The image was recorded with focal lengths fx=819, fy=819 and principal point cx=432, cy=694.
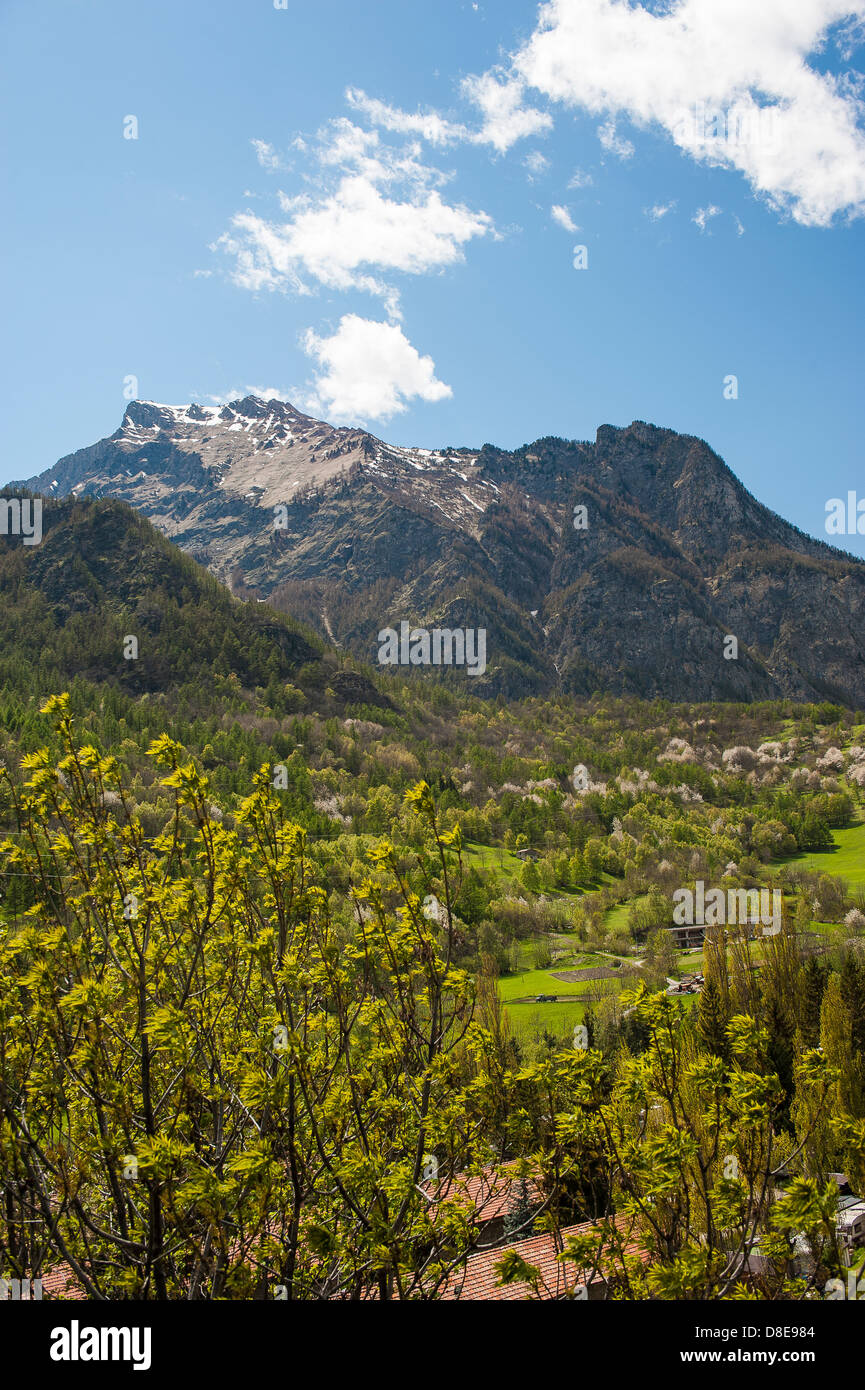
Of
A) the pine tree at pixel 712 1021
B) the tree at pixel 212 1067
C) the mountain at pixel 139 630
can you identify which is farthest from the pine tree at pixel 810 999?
the mountain at pixel 139 630

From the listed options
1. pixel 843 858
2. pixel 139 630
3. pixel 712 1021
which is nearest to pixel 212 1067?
pixel 712 1021

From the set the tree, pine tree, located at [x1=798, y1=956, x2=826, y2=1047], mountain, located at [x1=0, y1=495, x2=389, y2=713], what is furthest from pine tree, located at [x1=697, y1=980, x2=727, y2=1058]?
mountain, located at [x1=0, y1=495, x2=389, y2=713]

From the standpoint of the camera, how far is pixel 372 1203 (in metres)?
6.89

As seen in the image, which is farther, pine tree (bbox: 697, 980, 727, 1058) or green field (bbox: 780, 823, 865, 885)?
green field (bbox: 780, 823, 865, 885)

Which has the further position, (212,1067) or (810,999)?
(810,999)

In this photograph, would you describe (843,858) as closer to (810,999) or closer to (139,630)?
(810,999)

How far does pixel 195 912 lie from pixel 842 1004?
4507 cm

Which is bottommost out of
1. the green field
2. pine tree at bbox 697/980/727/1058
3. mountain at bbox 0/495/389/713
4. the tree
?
the green field

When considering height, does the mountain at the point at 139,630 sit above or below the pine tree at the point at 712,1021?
above

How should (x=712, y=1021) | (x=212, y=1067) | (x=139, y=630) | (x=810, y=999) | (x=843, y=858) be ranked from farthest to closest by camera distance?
(x=139, y=630) → (x=843, y=858) → (x=810, y=999) → (x=712, y=1021) → (x=212, y=1067)

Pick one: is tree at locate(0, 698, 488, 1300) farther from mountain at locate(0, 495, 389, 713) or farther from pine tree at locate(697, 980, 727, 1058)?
mountain at locate(0, 495, 389, 713)

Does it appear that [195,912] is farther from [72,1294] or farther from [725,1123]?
[72,1294]

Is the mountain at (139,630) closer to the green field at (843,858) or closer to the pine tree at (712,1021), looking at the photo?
the green field at (843,858)
